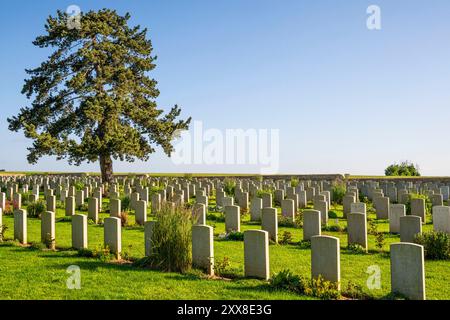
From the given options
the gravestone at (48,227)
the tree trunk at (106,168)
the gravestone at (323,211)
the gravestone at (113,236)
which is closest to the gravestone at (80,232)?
the gravestone at (48,227)

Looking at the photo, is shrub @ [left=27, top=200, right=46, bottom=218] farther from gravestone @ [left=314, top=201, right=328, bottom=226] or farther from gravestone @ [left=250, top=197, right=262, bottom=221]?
gravestone @ [left=314, top=201, right=328, bottom=226]

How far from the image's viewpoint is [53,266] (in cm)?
940

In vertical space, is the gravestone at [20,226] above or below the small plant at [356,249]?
above

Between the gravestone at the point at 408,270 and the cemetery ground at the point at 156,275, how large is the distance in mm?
273

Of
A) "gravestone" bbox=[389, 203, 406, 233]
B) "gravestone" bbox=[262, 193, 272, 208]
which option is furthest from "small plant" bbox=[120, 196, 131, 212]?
"gravestone" bbox=[389, 203, 406, 233]

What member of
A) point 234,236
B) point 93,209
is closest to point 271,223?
point 234,236

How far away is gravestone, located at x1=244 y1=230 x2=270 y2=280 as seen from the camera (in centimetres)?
839

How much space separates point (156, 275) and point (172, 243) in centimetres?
73

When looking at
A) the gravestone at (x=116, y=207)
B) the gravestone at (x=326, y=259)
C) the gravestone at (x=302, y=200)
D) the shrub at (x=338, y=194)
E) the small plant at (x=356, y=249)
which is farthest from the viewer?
the shrub at (x=338, y=194)

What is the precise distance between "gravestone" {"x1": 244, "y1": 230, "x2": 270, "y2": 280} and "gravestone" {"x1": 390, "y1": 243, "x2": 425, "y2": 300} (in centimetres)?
215

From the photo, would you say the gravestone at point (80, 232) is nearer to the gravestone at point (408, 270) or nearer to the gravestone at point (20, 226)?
the gravestone at point (20, 226)

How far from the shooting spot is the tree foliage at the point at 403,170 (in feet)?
156

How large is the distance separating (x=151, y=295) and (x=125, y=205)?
1340 cm
